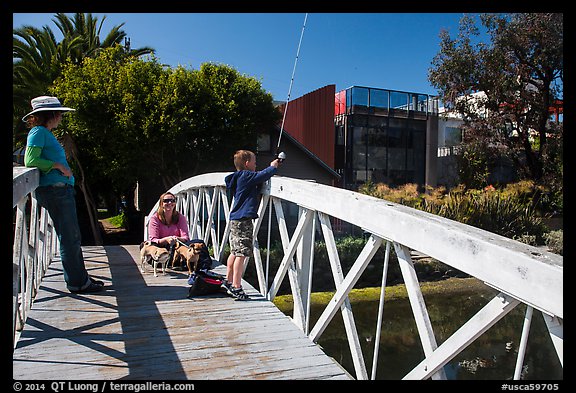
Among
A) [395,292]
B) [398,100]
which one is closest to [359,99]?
[398,100]

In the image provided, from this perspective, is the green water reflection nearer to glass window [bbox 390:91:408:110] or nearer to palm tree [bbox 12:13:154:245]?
palm tree [bbox 12:13:154:245]

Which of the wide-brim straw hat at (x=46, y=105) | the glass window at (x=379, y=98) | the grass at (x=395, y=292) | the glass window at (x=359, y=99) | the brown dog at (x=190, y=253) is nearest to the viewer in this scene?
the wide-brim straw hat at (x=46, y=105)

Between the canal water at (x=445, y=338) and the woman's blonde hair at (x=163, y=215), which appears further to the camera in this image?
the canal water at (x=445, y=338)

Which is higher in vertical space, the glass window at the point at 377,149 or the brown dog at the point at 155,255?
the glass window at the point at 377,149

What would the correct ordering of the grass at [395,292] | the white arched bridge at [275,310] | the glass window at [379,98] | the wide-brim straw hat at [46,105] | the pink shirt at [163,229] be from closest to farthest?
the white arched bridge at [275,310] → the wide-brim straw hat at [46,105] → the pink shirt at [163,229] → the grass at [395,292] → the glass window at [379,98]

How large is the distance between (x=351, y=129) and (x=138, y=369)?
20.9 meters

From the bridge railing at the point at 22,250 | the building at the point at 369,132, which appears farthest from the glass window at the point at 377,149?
the bridge railing at the point at 22,250

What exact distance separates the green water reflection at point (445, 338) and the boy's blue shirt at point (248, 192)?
15.2ft

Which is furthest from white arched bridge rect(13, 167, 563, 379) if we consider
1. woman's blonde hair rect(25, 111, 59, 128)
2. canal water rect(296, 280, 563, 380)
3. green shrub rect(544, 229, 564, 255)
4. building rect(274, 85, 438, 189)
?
building rect(274, 85, 438, 189)

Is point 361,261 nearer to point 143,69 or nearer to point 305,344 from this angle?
point 305,344

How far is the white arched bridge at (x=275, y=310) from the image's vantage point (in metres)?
1.57

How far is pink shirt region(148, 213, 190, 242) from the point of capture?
5219 millimetres

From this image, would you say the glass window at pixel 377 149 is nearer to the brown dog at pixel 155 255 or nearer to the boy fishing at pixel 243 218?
the brown dog at pixel 155 255
